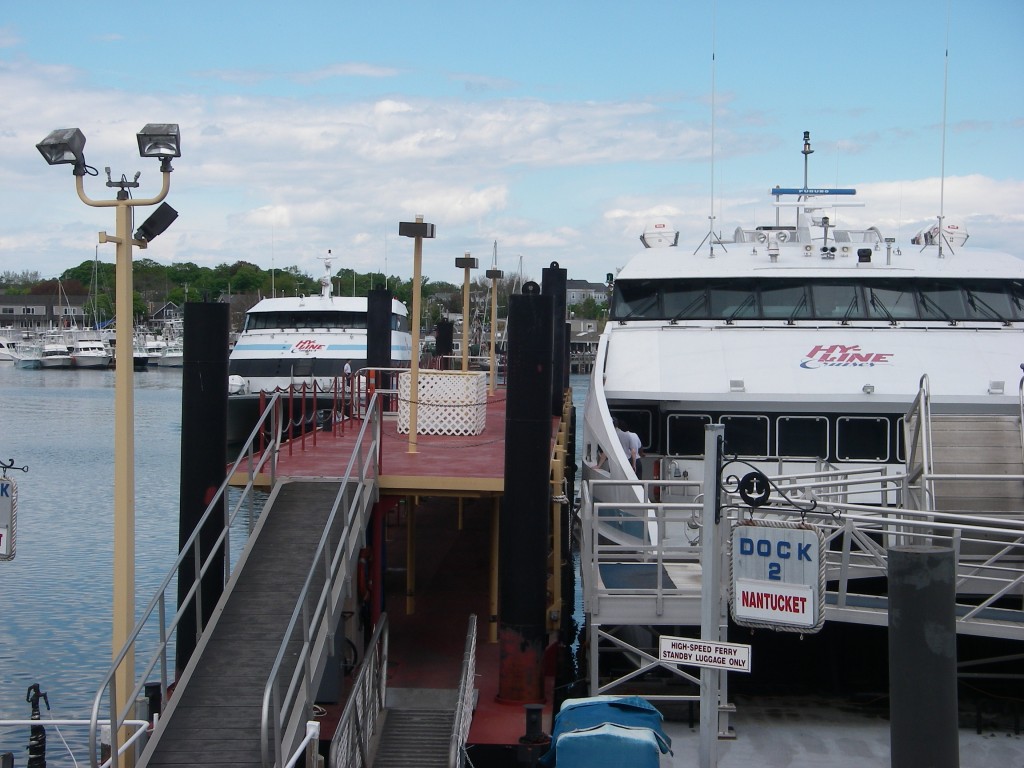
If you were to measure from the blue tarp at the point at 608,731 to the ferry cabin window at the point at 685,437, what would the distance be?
516 centimetres

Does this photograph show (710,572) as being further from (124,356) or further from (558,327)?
(558,327)

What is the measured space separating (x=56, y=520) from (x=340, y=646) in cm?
1973

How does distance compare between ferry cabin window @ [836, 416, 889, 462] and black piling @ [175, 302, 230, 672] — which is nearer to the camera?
black piling @ [175, 302, 230, 672]

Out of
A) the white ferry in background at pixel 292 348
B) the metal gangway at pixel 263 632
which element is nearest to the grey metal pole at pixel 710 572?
the metal gangway at pixel 263 632

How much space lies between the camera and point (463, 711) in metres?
9.62

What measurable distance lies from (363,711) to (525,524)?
2.33m

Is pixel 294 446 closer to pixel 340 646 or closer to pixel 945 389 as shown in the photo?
pixel 340 646

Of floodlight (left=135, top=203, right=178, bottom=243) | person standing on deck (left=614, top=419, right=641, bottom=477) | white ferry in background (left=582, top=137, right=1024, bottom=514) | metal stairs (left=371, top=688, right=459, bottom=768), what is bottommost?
metal stairs (left=371, top=688, right=459, bottom=768)

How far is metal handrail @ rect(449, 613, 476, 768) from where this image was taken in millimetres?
8922

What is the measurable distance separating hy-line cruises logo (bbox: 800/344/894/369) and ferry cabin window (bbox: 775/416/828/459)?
78cm

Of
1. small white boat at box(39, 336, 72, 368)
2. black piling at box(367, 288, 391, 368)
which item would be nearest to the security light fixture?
black piling at box(367, 288, 391, 368)

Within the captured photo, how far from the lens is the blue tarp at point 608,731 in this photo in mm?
8750

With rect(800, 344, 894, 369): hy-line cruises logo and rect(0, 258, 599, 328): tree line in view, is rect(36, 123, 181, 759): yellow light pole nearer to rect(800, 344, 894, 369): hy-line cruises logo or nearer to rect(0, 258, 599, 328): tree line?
rect(800, 344, 894, 369): hy-line cruises logo

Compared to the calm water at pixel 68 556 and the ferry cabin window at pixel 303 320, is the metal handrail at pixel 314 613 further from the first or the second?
the ferry cabin window at pixel 303 320
